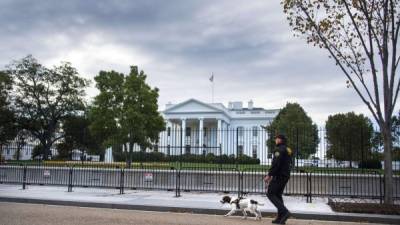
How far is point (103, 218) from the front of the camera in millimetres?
11156

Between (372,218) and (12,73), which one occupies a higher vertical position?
(12,73)

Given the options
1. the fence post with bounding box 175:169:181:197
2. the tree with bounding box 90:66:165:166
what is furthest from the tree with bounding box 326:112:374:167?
the tree with bounding box 90:66:165:166

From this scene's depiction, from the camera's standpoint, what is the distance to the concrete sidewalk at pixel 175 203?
1204 cm

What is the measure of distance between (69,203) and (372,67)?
34.5 ft

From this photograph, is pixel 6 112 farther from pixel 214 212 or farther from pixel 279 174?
pixel 279 174

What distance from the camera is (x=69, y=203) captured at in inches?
573

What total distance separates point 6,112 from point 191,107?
41547 mm

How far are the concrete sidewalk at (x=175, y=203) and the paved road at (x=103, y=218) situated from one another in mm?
574

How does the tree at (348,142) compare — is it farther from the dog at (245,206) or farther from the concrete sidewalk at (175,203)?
the dog at (245,206)

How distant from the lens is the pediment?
89312mm

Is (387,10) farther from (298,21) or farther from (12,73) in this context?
(12,73)

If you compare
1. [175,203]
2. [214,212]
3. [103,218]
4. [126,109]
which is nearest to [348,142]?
[175,203]

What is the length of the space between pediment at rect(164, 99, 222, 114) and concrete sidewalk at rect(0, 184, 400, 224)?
7084 centimetres

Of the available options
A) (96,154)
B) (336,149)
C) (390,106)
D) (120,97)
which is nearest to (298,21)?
(390,106)
